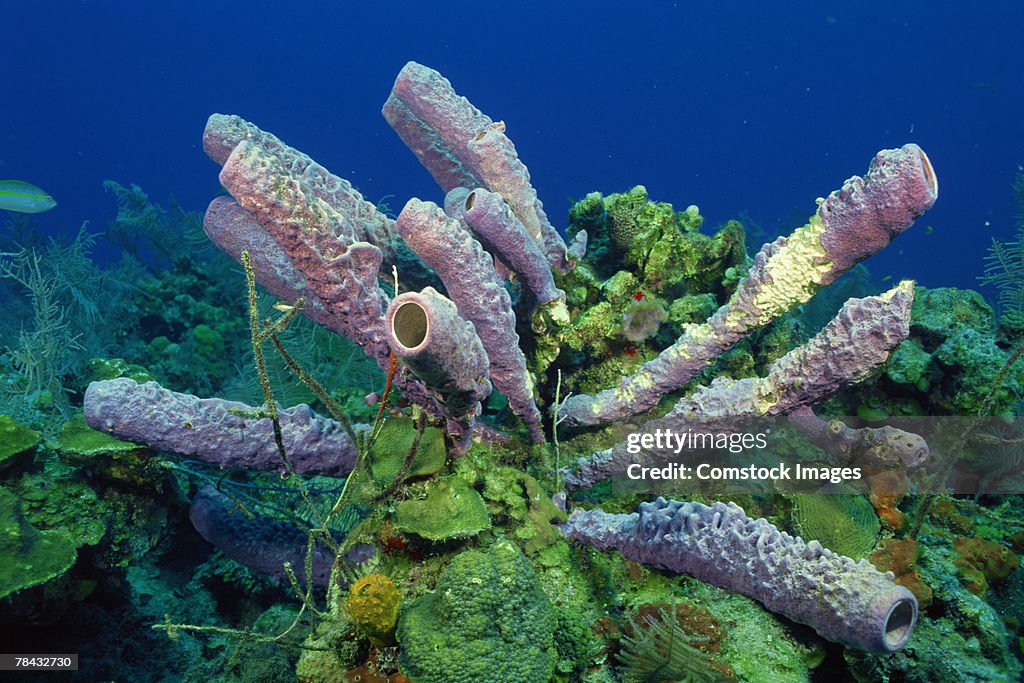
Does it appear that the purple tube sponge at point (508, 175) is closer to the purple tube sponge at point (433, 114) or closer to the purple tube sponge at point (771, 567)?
the purple tube sponge at point (433, 114)

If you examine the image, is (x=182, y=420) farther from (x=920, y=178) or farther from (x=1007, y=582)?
(x=1007, y=582)

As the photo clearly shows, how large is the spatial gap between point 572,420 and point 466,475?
1.01 metres

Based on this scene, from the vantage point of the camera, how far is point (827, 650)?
2277 mm

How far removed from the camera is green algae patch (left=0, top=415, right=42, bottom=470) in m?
2.60

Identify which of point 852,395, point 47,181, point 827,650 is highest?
point 47,181

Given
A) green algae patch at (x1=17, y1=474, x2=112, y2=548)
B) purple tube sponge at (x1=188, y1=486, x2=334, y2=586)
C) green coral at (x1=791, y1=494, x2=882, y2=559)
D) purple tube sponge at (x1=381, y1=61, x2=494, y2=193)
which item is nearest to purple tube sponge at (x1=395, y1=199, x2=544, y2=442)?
purple tube sponge at (x1=381, y1=61, x2=494, y2=193)

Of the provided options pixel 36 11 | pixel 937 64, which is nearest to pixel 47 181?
pixel 36 11

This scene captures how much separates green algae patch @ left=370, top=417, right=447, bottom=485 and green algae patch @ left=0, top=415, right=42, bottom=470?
1.90 metres

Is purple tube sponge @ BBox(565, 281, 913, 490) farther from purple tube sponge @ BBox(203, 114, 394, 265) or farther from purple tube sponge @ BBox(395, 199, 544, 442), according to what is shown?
purple tube sponge @ BBox(203, 114, 394, 265)

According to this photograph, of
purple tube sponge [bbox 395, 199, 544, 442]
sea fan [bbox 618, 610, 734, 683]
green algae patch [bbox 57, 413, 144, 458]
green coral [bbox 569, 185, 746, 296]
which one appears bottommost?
sea fan [bbox 618, 610, 734, 683]

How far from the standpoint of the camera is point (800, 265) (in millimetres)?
2668

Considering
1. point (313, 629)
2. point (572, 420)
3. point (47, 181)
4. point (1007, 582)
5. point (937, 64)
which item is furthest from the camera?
point (937, 64)

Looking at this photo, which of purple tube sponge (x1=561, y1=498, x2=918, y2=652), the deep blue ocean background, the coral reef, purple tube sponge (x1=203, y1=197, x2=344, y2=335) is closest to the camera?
purple tube sponge (x1=561, y1=498, x2=918, y2=652)

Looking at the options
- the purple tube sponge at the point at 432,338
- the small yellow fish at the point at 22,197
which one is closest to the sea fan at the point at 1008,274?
the purple tube sponge at the point at 432,338
